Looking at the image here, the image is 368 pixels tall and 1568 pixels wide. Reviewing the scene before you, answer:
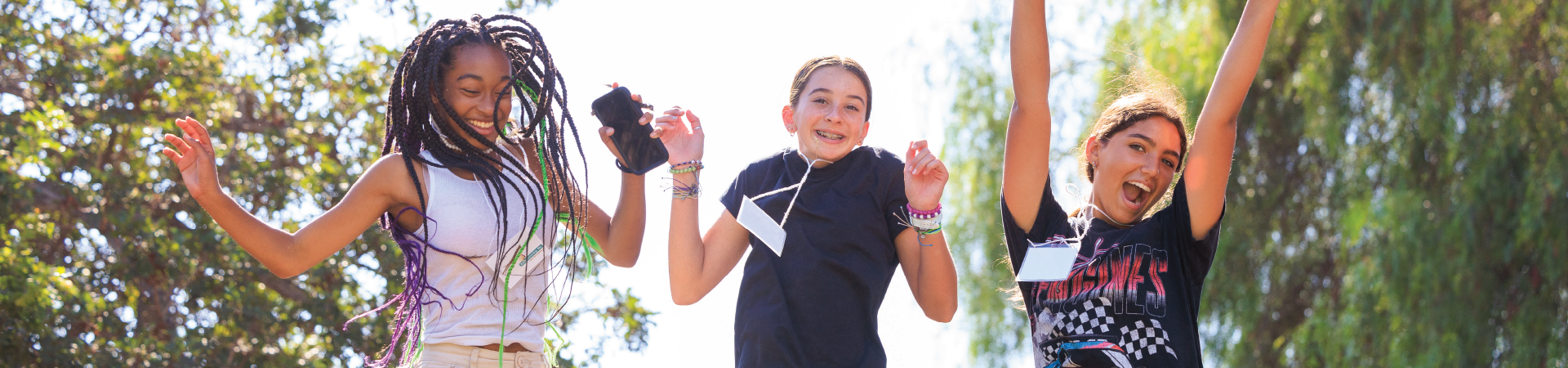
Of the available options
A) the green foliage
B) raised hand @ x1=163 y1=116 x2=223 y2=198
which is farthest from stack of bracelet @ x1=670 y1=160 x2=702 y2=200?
the green foliage

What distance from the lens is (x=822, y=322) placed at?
97.9 inches

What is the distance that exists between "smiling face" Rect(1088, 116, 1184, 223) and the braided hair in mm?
1173

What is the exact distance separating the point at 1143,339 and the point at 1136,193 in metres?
0.39

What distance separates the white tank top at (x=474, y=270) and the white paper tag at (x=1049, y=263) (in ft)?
3.25

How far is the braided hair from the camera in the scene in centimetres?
229

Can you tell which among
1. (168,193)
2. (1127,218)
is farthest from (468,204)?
(168,193)

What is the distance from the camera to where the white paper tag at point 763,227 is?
2.45 m

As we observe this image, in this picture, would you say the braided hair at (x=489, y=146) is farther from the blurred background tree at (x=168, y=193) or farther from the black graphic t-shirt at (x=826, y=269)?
the blurred background tree at (x=168, y=193)

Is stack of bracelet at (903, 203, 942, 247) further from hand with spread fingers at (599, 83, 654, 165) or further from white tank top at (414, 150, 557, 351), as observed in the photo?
white tank top at (414, 150, 557, 351)

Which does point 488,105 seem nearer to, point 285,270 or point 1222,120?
point 285,270

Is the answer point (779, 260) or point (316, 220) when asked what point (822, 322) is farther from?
point (316, 220)

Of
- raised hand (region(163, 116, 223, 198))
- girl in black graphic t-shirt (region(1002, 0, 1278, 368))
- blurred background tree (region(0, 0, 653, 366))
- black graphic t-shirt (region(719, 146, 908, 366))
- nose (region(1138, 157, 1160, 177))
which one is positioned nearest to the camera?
raised hand (region(163, 116, 223, 198))

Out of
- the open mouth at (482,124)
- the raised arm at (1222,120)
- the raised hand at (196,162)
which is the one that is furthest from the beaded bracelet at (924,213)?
the raised hand at (196,162)

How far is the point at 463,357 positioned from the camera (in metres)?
2.21
